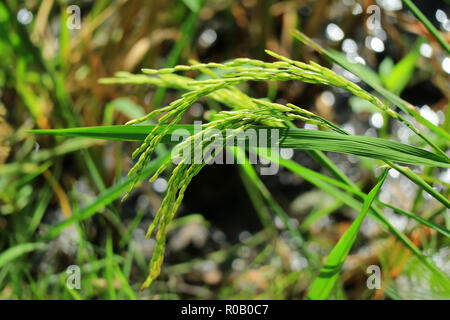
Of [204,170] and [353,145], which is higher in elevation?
[204,170]

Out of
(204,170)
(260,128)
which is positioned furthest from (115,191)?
(204,170)

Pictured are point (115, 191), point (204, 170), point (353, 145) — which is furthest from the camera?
point (204, 170)

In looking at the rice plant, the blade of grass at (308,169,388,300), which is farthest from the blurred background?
the rice plant

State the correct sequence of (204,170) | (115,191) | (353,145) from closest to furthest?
(353,145) < (115,191) < (204,170)

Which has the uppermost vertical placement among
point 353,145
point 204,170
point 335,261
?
point 204,170

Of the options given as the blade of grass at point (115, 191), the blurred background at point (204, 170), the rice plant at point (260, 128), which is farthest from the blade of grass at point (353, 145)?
the blurred background at point (204, 170)

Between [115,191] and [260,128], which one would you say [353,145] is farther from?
[115,191]

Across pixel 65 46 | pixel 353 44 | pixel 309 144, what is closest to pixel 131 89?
pixel 65 46
